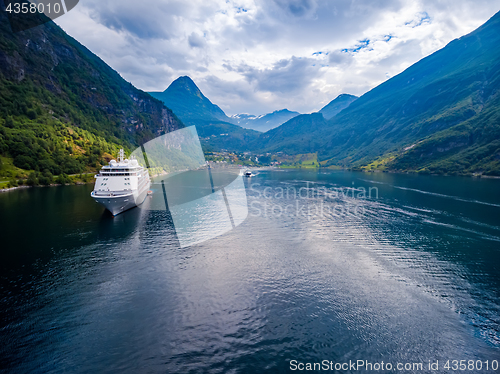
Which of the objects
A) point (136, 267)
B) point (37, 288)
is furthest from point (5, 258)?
point (136, 267)

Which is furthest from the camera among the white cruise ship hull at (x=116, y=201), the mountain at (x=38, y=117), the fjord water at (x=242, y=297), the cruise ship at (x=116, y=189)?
the mountain at (x=38, y=117)

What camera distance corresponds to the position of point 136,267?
2944cm

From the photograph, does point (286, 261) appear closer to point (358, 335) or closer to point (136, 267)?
point (358, 335)

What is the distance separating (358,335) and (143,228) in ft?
132

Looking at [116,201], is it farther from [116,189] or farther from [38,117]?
[38,117]

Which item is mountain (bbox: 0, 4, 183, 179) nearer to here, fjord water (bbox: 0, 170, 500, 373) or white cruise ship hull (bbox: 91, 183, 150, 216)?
white cruise ship hull (bbox: 91, 183, 150, 216)

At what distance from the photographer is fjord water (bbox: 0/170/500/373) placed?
666 inches

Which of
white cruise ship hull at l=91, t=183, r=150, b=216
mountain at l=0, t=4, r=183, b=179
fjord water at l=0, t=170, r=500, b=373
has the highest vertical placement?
mountain at l=0, t=4, r=183, b=179

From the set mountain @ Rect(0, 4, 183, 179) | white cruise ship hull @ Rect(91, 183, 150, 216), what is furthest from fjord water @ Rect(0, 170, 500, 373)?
mountain @ Rect(0, 4, 183, 179)

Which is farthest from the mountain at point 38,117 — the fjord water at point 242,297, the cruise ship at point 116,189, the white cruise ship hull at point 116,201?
the fjord water at point 242,297

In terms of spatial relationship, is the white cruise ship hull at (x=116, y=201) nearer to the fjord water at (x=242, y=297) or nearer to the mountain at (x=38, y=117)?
the fjord water at (x=242, y=297)

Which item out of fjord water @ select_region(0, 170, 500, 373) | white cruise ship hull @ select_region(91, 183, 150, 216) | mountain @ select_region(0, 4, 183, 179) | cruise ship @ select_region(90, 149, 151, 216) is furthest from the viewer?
mountain @ select_region(0, 4, 183, 179)

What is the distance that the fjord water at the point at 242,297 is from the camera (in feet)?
55.5

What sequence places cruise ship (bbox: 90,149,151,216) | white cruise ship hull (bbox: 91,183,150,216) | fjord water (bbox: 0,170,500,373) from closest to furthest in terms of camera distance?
fjord water (bbox: 0,170,500,373) < white cruise ship hull (bbox: 91,183,150,216) < cruise ship (bbox: 90,149,151,216)
